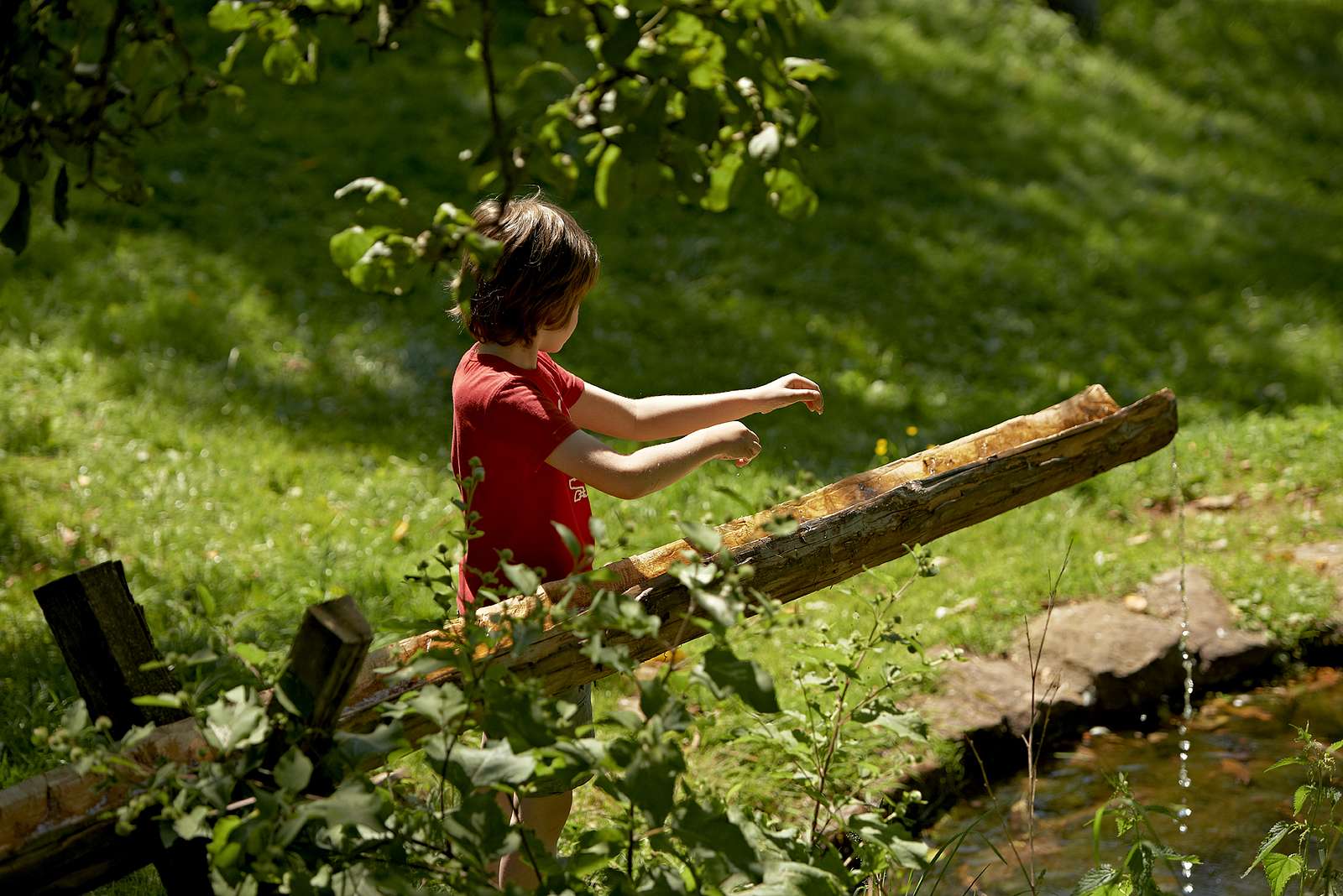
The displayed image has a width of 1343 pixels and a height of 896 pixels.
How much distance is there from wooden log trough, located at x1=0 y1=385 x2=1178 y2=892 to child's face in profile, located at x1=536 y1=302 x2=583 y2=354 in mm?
573

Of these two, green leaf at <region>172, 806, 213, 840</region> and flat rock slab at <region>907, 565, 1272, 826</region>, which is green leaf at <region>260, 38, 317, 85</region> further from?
flat rock slab at <region>907, 565, 1272, 826</region>

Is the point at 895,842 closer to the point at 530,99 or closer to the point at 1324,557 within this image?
the point at 530,99

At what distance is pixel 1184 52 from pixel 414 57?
7.11 metres

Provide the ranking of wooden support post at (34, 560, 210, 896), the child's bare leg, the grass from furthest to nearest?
the grass < the child's bare leg < wooden support post at (34, 560, 210, 896)

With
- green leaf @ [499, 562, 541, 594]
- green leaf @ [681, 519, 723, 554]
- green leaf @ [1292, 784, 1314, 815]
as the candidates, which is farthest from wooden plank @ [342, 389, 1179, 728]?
→ green leaf @ [1292, 784, 1314, 815]

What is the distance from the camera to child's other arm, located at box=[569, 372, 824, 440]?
10.4ft

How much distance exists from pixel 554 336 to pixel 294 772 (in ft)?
4.60

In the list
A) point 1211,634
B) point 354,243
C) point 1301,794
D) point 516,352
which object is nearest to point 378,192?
point 354,243

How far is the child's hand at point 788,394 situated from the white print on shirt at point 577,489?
19.0 inches

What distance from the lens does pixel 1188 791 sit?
407 cm

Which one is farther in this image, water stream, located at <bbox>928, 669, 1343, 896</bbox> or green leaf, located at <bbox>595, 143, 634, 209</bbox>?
water stream, located at <bbox>928, 669, 1343, 896</bbox>

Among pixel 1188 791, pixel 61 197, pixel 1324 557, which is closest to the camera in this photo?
pixel 61 197

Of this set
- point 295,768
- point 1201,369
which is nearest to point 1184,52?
point 1201,369

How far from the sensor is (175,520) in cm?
517
